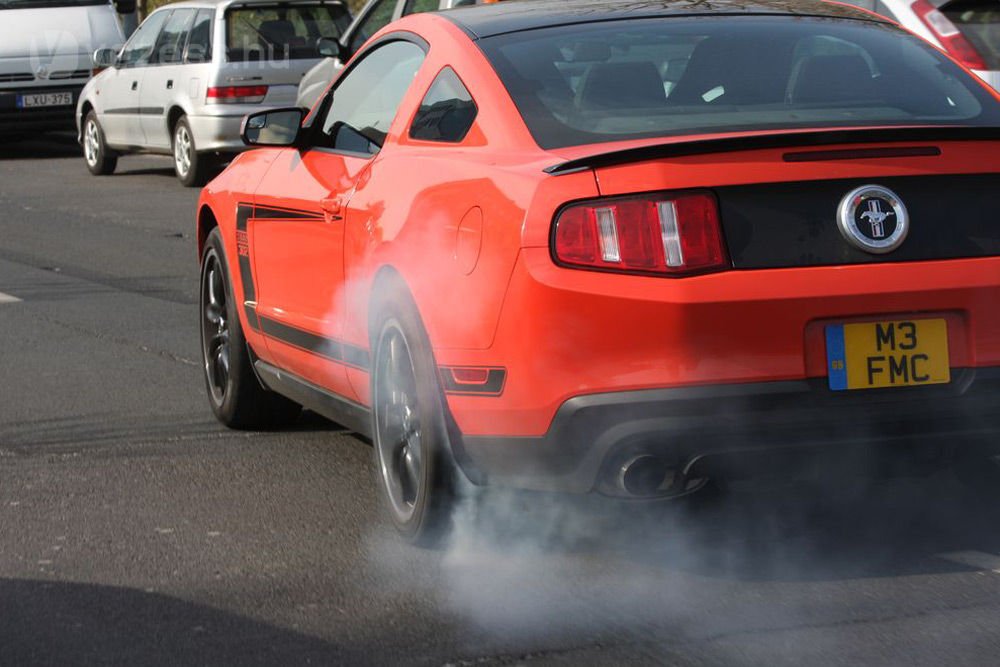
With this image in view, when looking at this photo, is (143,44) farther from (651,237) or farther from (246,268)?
(651,237)

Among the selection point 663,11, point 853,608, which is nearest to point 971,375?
point 853,608

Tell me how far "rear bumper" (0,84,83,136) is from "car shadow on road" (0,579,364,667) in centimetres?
1828

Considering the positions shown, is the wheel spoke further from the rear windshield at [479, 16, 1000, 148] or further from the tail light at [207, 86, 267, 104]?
the tail light at [207, 86, 267, 104]

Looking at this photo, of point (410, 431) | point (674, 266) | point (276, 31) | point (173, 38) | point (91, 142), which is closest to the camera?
point (674, 266)

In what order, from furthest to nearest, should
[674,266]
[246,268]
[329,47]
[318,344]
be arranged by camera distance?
[329,47]
[246,268]
[318,344]
[674,266]

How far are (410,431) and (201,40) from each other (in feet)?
44.6

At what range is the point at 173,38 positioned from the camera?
1881 centimetres

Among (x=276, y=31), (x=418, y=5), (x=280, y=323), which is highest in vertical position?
(x=280, y=323)

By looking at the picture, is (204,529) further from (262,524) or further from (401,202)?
(401,202)

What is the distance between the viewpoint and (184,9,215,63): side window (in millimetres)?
18062

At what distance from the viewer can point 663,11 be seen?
5.66m

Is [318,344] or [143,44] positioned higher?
[318,344]

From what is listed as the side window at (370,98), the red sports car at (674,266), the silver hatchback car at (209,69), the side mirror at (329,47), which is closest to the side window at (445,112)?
the red sports car at (674,266)

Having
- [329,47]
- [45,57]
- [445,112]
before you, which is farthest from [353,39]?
[445,112]
